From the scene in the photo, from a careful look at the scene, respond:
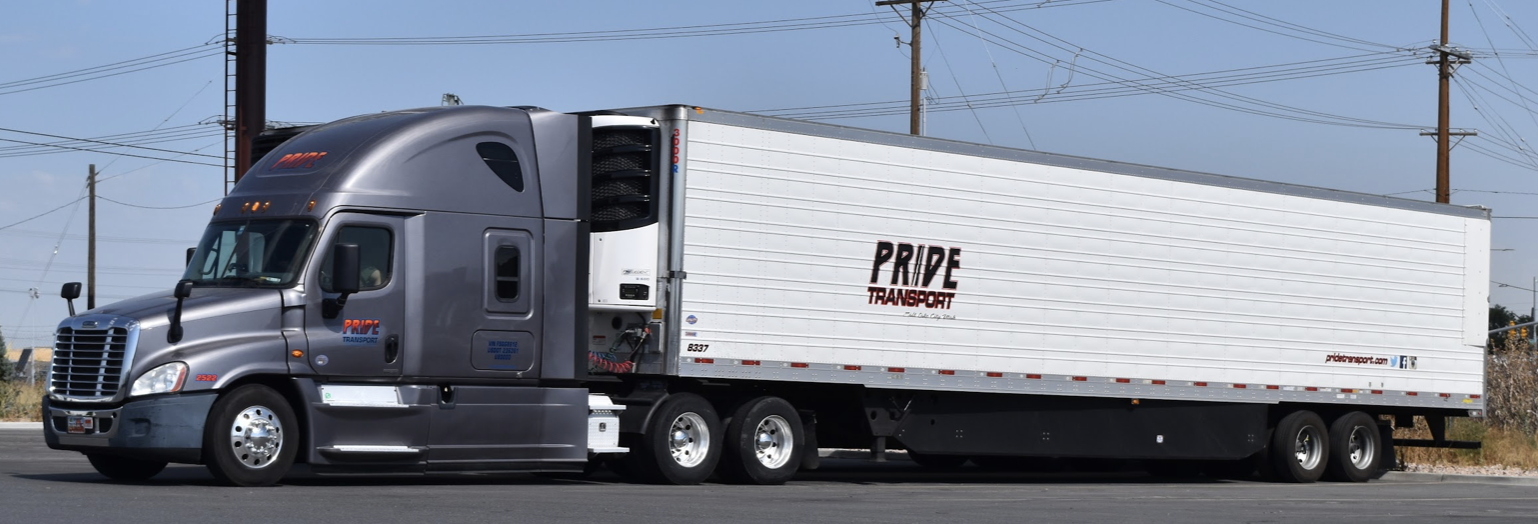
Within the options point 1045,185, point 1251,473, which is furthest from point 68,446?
point 1251,473

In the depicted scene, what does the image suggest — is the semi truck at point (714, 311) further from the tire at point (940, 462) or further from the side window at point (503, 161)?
the tire at point (940, 462)

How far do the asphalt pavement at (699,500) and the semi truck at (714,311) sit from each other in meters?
0.53

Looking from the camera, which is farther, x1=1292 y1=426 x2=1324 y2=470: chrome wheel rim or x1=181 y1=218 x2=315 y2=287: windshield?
x1=1292 y1=426 x2=1324 y2=470: chrome wheel rim

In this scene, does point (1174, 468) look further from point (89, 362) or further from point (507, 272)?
point (89, 362)

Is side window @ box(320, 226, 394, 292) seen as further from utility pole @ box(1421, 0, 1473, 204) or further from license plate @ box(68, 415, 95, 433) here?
utility pole @ box(1421, 0, 1473, 204)

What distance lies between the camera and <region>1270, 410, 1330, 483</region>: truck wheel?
842 inches

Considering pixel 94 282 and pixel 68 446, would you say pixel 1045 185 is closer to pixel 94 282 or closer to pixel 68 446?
pixel 68 446

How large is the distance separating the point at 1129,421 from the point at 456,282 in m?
8.41

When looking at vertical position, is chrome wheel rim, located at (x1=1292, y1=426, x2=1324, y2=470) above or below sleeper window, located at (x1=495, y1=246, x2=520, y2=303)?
below

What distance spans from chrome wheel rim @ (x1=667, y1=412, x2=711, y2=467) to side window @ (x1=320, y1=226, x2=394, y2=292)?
10.5ft

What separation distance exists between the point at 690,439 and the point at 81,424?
5.42 meters

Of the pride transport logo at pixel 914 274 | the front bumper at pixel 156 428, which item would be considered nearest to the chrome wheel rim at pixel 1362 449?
the pride transport logo at pixel 914 274

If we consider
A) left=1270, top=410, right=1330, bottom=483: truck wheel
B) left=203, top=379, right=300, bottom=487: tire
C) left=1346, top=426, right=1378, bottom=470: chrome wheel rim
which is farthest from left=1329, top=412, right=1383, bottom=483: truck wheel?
left=203, top=379, right=300, bottom=487: tire

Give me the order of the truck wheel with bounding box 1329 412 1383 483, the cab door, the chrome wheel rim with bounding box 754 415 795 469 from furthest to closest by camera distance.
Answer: the truck wheel with bounding box 1329 412 1383 483, the chrome wheel rim with bounding box 754 415 795 469, the cab door
